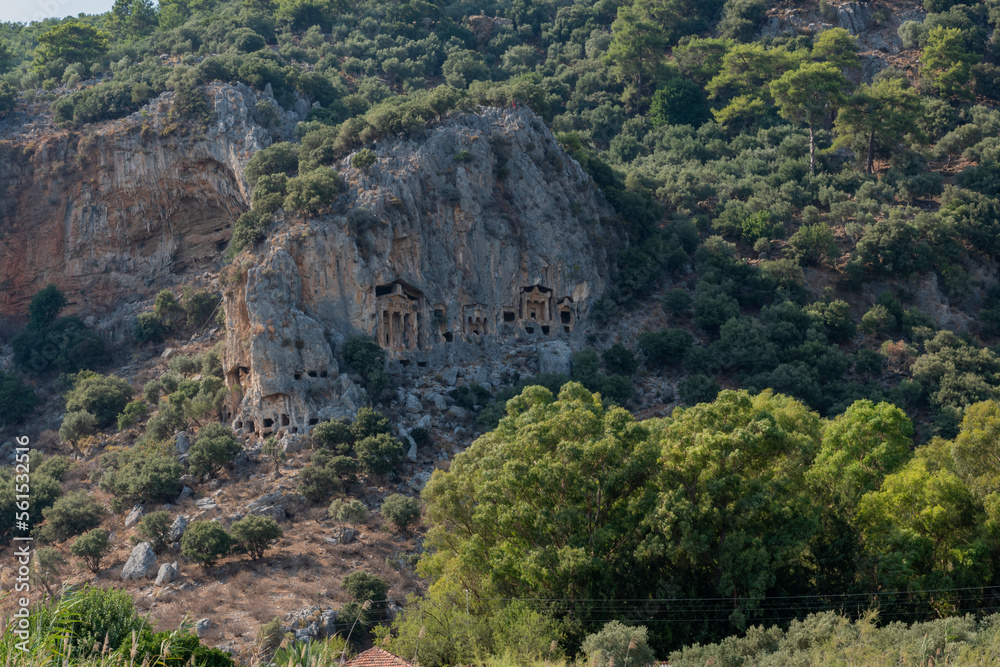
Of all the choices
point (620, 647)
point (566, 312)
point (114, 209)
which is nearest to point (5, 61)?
point (114, 209)

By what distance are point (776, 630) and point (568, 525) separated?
6.55 metres

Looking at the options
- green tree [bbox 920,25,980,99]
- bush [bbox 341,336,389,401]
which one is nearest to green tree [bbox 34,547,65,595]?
bush [bbox 341,336,389,401]

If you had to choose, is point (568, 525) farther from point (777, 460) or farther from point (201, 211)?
point (201, 211)

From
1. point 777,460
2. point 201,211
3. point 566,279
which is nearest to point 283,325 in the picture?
point 566,279

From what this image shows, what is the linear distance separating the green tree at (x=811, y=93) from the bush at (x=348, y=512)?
41437 mm

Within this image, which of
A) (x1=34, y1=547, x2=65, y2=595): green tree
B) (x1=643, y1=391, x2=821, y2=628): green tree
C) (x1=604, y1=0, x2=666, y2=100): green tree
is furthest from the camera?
(x1=604, y1=0, x2=666, y2=100): green tree

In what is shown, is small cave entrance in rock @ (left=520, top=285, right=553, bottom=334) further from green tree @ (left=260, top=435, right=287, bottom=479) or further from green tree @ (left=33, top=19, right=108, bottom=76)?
green tree @ (left=33, top=19, right=108, bottom=76)

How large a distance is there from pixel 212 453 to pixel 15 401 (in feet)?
56.5

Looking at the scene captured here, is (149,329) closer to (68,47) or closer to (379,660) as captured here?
(68,47)

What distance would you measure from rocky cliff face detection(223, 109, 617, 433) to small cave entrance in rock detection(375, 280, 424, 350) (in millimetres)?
72

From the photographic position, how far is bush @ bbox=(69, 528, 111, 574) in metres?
34.5

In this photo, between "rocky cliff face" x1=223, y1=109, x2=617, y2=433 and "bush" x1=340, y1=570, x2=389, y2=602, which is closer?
"bush" x1=340, y1=570, x2=389, y2=602

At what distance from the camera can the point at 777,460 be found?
2902 cm

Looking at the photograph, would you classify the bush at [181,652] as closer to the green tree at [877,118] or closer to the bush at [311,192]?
the bush at [311,192]
